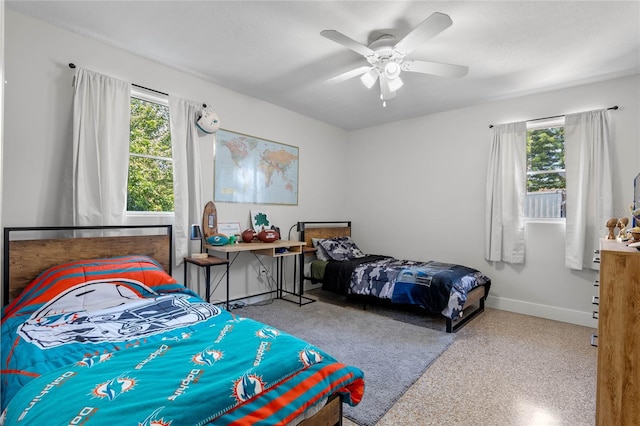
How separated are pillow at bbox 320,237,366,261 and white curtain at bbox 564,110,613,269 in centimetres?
246

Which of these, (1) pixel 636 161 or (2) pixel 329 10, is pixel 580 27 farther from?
(2) pixel 329 10

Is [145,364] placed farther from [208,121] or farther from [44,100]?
[208,121]

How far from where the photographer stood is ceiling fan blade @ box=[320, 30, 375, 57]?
2.22m

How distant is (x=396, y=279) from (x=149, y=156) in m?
2.86

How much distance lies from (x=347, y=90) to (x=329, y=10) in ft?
4.88

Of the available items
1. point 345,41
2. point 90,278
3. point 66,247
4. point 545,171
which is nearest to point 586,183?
point 545,171

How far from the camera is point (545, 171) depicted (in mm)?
3816

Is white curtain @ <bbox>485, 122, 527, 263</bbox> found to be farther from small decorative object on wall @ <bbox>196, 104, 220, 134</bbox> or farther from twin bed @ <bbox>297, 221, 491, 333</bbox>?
small decorative object on wall @ <bbox>196, 104, 220, 134</bbox>

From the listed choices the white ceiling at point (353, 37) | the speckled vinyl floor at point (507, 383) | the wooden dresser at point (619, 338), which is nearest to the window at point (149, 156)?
the white ceiling at point (353, 37)

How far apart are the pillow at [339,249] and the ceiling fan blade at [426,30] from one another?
8.84ft

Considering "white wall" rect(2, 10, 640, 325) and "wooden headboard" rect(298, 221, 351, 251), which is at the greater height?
"white wall" rect(2, 10, 640, 325)

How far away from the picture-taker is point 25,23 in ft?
8.24

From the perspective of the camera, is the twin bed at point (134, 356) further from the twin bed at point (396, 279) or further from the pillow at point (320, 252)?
the pillow at point (320, 252)

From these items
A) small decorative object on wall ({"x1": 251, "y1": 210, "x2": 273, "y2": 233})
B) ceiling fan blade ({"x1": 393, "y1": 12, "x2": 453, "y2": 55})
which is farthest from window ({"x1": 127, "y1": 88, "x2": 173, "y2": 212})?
ceiling fan blade ({"x1": 393, "y1": 12, "x2": 453, "y2": 55})
